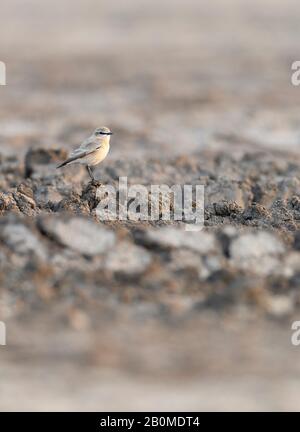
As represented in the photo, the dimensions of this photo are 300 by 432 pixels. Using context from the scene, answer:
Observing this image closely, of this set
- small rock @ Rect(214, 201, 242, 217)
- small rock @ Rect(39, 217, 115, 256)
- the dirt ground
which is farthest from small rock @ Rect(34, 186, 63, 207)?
small rock @ Rect(39, 217, 115, 256)

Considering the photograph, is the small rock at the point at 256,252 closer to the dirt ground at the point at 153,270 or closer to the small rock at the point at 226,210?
the dirt ground at the point at 153,270

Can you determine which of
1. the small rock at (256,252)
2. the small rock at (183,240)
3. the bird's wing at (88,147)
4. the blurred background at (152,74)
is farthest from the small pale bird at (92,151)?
the blurred background at (152,74)

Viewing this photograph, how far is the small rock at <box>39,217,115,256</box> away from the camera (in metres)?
7.64

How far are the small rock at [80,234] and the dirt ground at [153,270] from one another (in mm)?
15

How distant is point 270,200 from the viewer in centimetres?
1184

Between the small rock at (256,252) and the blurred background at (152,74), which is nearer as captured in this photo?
the small rock at (256,252)

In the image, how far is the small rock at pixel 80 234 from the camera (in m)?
7.64

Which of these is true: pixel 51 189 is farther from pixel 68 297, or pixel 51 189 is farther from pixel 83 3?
pixel 83 3

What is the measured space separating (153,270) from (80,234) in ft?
2.71

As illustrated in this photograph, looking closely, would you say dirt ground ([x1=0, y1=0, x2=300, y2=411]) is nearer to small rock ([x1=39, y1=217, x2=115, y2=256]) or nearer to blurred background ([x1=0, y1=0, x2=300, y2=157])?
small rock ([x1=39, y1=217, x2=115, y2=256])

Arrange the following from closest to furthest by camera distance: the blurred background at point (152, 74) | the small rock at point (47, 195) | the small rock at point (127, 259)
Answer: the small rock at point (127, 259) → the small rock at point (47, 195) → the blurred background at point (152, 74)

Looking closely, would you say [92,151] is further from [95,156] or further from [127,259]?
[127,259]

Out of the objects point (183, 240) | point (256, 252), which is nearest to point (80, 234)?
point (183, 240)

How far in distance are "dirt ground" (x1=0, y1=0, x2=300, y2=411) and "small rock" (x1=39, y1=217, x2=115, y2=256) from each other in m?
0.01
